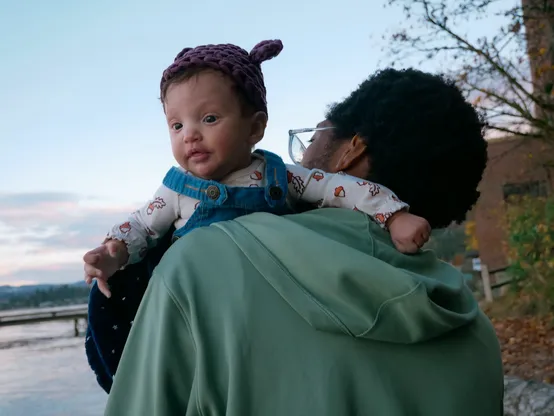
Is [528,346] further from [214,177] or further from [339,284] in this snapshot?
[339,284]

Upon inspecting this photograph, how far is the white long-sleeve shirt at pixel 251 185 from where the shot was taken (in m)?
1.41

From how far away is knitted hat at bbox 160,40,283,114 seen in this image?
141cm

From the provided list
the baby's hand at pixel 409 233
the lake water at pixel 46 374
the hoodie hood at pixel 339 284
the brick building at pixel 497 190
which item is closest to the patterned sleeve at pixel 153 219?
the hoodie hood at pixel 339 284

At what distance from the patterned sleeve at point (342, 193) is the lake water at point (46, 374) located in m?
9.26

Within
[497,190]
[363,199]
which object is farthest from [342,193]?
[497,190]

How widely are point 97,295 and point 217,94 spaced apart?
0.50 m

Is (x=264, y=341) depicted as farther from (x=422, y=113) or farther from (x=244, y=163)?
(x=422, y=113)

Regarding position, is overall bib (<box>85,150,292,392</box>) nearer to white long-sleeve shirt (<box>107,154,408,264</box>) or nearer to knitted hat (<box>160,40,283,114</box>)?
white long-sleeve shirt (<box>107,154,408,264</box>)

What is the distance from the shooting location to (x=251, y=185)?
1.48m

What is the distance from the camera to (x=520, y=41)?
780 centimetres

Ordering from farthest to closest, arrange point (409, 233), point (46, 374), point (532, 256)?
1. point (46, 374)
2. point (532, 256)
3. point (409, 233)

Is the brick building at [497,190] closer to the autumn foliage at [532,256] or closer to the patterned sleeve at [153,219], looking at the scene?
the autumn foliage at [532,256]

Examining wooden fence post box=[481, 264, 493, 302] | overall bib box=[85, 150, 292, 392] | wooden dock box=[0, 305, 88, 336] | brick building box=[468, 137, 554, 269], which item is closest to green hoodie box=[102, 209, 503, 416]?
overall bib box=[85, 150, 292, 392]

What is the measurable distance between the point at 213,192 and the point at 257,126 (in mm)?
232
